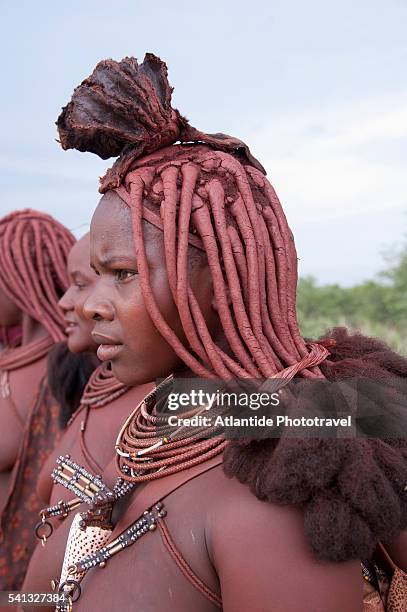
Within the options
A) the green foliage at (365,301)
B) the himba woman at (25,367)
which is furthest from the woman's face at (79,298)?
the green foliage at (365,301)

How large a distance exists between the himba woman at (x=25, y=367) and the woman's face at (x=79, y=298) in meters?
0.49

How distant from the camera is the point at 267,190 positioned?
160 cm

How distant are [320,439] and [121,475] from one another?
1.83 ft

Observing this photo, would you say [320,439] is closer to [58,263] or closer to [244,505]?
[244,505]

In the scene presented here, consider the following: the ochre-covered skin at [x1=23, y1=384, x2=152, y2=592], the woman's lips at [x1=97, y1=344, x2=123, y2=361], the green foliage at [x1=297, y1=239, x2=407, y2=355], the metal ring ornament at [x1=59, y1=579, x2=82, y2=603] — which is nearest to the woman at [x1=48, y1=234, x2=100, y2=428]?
the ochre-covered skin at [x1=23, y1=384, x2=152, y2=592]

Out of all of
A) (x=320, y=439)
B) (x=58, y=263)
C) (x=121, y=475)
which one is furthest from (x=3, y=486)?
(x=320, y=439)

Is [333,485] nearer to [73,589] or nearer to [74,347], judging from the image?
[73,589]

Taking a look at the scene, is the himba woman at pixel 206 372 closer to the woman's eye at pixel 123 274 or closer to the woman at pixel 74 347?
the woman's eye at pixel 123 274

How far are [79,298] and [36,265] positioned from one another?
2.97 feet

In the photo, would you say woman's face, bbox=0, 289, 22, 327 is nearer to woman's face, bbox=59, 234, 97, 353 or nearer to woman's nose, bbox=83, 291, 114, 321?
woman's face, bbox=59, 234, 97, 353

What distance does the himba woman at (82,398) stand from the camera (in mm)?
2332

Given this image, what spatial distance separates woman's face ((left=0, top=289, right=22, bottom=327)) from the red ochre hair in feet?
7.18

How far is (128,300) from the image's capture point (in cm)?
153

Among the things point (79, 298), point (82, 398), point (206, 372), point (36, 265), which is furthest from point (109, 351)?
point (36, 265)
